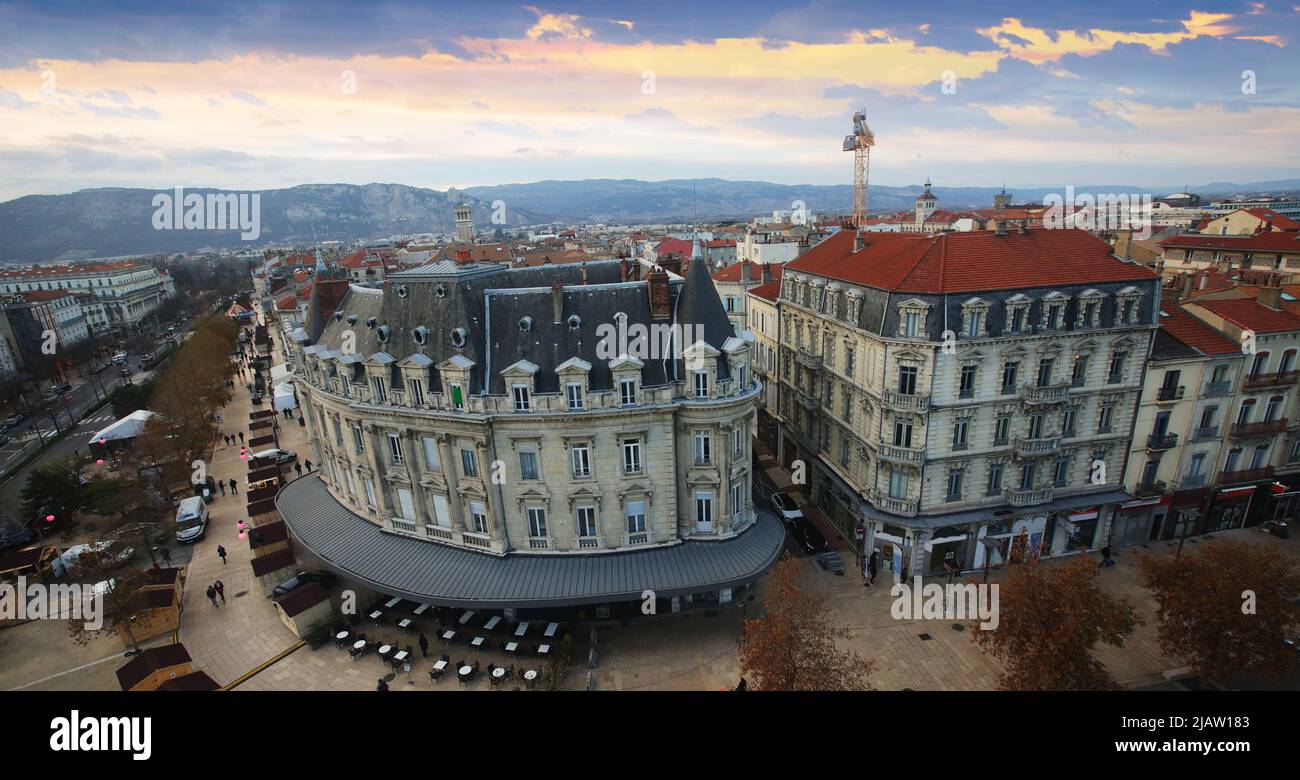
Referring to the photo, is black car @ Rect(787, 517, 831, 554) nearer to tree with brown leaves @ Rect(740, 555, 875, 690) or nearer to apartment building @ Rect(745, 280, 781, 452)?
apartment building @ Rect(745, 280, 781, 452)

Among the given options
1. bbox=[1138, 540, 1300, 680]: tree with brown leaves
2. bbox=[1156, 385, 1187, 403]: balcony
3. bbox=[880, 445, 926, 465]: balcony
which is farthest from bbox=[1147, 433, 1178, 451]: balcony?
bbox=[880, 445, 926, 465]: balcony

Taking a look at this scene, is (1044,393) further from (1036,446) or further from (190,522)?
(190,522)

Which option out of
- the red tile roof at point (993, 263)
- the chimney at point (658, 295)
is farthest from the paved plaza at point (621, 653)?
the red tile roof at point (993, 263)

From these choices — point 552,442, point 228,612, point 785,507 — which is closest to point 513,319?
point 552,442

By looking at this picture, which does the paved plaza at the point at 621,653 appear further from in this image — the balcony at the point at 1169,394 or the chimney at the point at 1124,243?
the chimney at the point at 1124,243

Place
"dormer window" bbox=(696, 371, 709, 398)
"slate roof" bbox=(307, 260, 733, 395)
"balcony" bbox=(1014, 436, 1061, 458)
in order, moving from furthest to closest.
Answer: "balcony" bbox=(1014, 436, 1061, 458)
"slate roof" bbox=(307, 260, 733, 395)
"dormer window" bbox=(696, 371, 709, 398)
